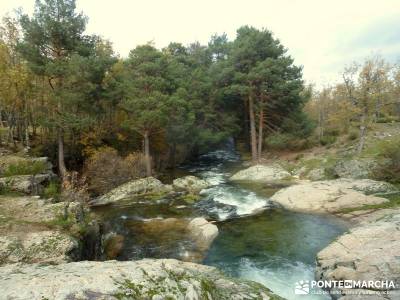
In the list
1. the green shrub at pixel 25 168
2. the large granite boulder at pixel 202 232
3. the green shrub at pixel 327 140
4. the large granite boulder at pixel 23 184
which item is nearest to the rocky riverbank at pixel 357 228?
the large granite boulder at pixel 202 232

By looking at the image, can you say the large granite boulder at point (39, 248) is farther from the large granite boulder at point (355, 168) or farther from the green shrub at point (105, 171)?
the large granite boulder at point (355, 168)

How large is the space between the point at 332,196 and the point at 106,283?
16.4 m

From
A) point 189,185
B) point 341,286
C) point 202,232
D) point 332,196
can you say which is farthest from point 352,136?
point 341,286

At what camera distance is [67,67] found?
24.9m

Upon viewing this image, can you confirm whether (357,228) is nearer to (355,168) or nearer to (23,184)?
(355,168)

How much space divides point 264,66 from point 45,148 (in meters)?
23.5

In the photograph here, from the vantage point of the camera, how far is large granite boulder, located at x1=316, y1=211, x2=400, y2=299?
914cm

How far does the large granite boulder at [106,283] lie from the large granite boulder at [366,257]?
424 cm

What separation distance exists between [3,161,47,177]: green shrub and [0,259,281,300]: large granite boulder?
11288mm

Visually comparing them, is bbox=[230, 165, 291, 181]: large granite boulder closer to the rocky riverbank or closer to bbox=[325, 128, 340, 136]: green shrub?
the rocky riverbank

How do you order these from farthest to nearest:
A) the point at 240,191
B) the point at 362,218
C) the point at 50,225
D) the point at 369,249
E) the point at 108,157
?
the point at 108,157 < the point at 240,191 < the point at 362,218 < the point at 50,225 < the point at 369,249

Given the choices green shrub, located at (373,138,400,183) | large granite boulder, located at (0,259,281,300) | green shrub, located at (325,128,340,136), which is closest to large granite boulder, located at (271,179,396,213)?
green shrub, located at (373,138,400,183)

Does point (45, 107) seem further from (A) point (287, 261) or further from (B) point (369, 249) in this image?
(B) point (369, 249)

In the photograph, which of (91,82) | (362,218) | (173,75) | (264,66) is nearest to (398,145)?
(362,218)
